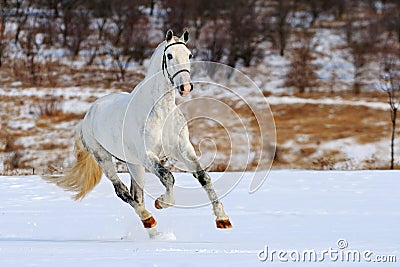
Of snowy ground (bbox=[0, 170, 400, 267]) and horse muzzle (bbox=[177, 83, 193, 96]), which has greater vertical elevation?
horse muzzle (bbox=[177, 83, 193, 96])

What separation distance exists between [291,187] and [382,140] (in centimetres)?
1252

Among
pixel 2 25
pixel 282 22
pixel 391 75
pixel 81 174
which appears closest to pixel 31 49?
pixel 2 25

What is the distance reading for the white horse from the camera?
630cm

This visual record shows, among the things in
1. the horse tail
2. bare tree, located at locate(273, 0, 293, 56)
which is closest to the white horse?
the horse tail

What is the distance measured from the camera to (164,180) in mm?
6336

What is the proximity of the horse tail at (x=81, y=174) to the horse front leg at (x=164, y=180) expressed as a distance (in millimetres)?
1858

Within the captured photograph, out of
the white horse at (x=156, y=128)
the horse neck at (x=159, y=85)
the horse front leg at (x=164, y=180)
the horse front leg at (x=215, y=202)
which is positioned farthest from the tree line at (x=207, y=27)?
the horse front leg at (x=164, y=180)

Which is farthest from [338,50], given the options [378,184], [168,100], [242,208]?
[168,100]

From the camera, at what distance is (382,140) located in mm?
23172

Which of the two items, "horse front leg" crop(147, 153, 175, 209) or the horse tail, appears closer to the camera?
"horse front leg" crop(147, 153, 175, 209)

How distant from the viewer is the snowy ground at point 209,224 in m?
5.21

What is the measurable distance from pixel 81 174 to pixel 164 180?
213 cm

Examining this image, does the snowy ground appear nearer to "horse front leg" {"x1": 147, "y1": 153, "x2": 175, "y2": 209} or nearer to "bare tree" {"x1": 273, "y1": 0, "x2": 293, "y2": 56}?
"horse front leg" {"x1": 147, "y1": 153, "x2": 175, "y2": 209}

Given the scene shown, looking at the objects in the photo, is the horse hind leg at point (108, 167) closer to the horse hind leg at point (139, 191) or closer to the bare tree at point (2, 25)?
the horse hind leg at point (139, 191)
